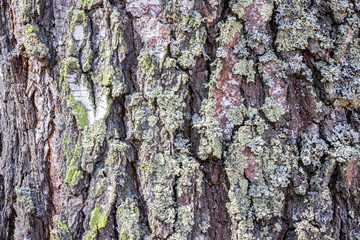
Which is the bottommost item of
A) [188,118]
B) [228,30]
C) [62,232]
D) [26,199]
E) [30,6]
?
[62,232]

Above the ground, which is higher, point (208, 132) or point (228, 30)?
point (228, 30)

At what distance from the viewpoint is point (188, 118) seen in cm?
111

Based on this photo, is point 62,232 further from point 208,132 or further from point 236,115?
point 236,115

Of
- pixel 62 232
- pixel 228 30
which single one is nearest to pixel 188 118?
pixel 228 30

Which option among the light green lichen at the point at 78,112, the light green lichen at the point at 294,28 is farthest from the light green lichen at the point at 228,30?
the light green lichen at the point at 78,112

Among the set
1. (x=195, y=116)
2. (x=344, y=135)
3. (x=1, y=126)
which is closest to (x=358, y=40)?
(x=344, y=135)

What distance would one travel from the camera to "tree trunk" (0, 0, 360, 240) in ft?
3.57

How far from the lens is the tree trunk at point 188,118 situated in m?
1.09

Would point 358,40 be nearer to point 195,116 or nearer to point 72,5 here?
point 195,116

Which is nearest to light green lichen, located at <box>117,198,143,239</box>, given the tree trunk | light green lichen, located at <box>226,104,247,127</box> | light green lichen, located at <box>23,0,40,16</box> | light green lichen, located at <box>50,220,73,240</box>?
the tree trunk

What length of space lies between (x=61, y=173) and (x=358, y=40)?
1203 mm

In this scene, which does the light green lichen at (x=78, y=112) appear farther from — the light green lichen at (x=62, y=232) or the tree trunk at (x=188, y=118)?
the light green lichen at (x=62, y=232)

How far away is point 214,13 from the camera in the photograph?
110cm

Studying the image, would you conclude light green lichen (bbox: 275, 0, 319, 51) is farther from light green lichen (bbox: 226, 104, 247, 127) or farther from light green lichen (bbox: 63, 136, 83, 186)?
light green lichen (bbox: 63, 136, 83, 186)
